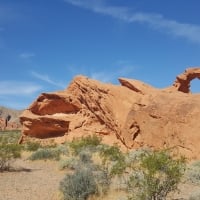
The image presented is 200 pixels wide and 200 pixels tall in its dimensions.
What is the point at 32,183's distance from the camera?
55.4 ft

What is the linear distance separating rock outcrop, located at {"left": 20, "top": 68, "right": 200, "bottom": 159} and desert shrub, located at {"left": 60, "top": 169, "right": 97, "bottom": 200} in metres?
11.8

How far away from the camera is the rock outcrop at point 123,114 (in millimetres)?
25188

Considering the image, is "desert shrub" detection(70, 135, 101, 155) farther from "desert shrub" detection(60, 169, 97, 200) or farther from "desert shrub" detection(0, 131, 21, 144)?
"desert shrub" detection(60, 169, 97, 200)

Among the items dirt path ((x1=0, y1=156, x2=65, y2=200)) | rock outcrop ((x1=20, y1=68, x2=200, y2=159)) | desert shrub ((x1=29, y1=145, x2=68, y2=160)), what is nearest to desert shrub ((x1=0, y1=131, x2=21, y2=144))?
rock outcrop ((x1=20, y1=68, x2=200, y2=159))

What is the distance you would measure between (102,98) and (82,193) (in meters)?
18.8

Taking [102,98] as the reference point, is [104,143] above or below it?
below

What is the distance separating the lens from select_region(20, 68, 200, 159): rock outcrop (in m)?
25.2

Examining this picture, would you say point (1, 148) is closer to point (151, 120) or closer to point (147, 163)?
point (151, 120)

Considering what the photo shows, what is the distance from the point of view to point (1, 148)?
2217 centimetres

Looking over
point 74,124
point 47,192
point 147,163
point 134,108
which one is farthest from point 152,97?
point 147,163

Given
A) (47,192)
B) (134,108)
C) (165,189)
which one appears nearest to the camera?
(165,189)

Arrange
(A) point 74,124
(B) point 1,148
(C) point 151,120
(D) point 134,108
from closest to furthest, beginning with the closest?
(B) point 1,148 → (C) point 151,120 → (D) point 134,108 → (A) point 74,124

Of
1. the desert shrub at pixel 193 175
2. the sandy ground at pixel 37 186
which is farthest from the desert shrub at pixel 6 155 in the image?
the desert shrub at pixel 193 175

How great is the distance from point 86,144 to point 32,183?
12.0 m
